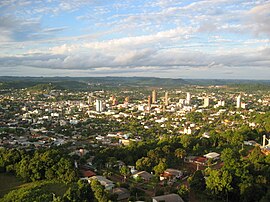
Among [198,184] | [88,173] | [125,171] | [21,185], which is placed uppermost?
[198,184]

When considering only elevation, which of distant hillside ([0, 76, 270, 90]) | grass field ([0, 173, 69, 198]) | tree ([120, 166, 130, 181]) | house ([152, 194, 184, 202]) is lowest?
grass field ([0, 173, 69, 198])

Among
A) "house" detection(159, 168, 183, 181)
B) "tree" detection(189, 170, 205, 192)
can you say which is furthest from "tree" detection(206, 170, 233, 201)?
"house" detection(159, 168, 183, 181)

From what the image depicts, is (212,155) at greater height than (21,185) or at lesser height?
greater

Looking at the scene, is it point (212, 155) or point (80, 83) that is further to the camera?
point (80, 83)

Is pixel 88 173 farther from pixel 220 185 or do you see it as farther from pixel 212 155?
pixel 212 155

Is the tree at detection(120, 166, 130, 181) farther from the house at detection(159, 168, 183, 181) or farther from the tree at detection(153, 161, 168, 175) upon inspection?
the house at detection(159, 168, 183, 181)

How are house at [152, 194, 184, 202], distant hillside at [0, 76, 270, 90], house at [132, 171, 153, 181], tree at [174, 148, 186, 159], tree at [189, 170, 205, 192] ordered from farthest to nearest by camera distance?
distant hillside at [0, 76, 270, 90]
tree at [174, 148, 186, 159]
house at [132, 171, 153, 181]
tree at [189, 170, 205, 192]
house at [152, 194, 184, 202]

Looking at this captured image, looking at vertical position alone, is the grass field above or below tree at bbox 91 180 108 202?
below

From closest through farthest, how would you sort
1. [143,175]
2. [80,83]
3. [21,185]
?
[21,185]
[143,175]
[80,83]

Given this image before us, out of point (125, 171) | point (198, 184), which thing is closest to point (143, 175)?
point (125, 171)

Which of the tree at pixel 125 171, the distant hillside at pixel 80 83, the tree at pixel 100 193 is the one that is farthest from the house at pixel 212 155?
the distant hillside at pixel 80 83

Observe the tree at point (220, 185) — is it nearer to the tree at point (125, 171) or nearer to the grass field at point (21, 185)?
the tree at point (125, 171)

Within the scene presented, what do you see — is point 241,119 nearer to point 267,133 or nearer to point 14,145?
point 267,133
